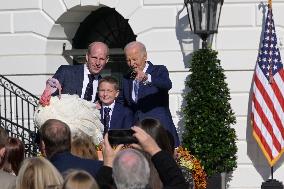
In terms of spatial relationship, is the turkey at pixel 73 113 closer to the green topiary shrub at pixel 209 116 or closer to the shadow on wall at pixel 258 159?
the green topiary shrub at pixel 209 116

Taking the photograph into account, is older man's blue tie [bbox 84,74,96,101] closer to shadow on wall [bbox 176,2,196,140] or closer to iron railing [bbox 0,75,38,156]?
iron railing [bbox 0,75,38,156]

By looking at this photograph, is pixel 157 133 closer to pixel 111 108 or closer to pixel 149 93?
pixel 111 108

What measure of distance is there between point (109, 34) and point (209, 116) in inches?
106

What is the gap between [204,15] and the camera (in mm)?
14773

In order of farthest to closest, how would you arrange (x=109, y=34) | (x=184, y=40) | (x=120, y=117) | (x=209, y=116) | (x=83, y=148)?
1. (x=109, y=34)
2. (x=184, y=40)
3. (x=209, y=116)
4. (x=120, y=117)
5. (x=83, y=148)

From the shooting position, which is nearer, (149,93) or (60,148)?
(60,148)

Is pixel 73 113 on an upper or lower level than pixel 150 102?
lower

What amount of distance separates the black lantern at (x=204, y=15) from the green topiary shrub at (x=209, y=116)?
0.32 m

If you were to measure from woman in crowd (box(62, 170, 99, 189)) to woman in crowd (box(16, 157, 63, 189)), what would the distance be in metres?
0.39

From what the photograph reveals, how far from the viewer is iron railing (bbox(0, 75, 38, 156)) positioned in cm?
1563

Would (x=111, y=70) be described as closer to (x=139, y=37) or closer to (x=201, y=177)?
(x=139, y=37)

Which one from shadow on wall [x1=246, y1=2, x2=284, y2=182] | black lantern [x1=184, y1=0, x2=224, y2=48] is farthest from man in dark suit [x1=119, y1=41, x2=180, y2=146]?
shadow on wall [x1=246, y1=2, x2=284, y2=182]

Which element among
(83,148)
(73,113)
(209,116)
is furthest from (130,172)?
(209,116)

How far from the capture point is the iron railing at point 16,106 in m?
15.6
